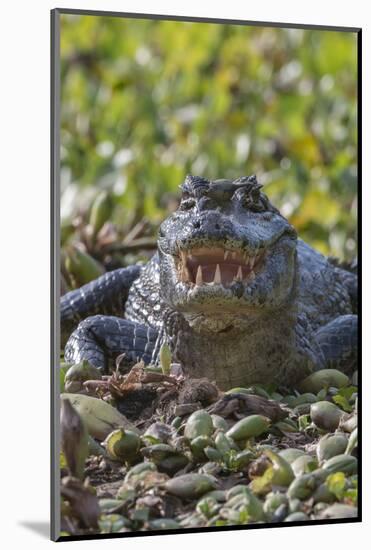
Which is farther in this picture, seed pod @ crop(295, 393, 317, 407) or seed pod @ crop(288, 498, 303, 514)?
seed pod @ crop(295, 393, 317, 407)

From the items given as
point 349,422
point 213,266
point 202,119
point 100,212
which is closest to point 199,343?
point 213,266

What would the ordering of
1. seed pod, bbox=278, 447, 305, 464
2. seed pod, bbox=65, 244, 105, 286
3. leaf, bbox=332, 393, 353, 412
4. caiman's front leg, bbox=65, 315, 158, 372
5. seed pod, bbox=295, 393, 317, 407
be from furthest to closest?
seed pod, bbox=65, 244, 105, 286 → caiman's front leg, bbox=65, 315, 158, 372 → seed pod, bbox=295, 393, 317, 407 → leaf, bbox=332, 393, 353, 412 → seed pod, bbox=278, 447, 305, 464

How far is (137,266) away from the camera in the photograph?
312 inches

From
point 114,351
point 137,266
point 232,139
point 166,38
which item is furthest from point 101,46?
point 114,351

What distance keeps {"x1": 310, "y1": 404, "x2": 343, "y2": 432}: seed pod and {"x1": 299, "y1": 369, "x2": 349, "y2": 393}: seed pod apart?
0.34m

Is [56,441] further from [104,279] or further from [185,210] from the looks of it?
[104,279]

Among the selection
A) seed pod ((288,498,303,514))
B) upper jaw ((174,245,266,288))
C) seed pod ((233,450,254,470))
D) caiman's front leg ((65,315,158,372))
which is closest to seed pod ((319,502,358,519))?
seed pod ((288,498,303,514))

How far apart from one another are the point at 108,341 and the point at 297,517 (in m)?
1.81

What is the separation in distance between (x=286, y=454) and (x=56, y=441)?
1.01 metres

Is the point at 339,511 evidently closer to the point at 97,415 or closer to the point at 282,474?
the point at 282,474

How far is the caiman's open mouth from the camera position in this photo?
5.88 meters

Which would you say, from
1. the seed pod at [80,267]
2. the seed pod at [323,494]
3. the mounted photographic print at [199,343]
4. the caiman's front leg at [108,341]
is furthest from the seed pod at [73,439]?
the seed pod at [80,267]

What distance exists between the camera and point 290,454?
571cm

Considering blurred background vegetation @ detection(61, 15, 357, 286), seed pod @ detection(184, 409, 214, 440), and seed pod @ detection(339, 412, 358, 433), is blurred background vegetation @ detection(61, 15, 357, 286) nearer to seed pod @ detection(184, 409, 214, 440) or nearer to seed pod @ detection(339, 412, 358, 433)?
seed pod @ detection(339, 412, 358, 433)
